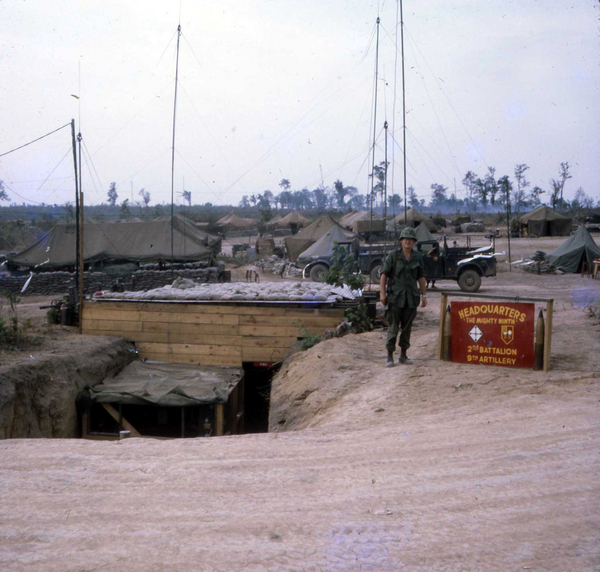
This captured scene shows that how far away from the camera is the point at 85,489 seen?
383 centimetres

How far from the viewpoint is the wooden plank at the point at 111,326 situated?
42.3 feet

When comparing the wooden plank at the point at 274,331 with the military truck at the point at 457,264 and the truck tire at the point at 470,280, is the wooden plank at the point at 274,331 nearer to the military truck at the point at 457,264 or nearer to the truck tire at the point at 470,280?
the military truck at the point at 457,264

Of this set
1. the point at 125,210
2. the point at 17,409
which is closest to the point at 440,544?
the point at 17,409

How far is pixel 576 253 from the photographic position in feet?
77.3

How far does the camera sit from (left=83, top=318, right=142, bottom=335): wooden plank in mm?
12891

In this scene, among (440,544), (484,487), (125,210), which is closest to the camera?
(440,544)

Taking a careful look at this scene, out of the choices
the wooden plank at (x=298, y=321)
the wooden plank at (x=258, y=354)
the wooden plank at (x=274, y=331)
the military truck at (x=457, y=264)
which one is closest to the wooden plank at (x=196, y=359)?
the wooden plank at (x=258, y=354)

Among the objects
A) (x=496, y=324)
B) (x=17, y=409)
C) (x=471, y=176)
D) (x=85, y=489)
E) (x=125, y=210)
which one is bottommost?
(x=17, y=409)

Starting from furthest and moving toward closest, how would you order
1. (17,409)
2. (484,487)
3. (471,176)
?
(471,176)
(17,409)
(484,487)

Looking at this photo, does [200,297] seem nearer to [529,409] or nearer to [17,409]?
[17,409]

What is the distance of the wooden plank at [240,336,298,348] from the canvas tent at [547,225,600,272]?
16265mm

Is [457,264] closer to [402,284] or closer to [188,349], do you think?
[188,349]

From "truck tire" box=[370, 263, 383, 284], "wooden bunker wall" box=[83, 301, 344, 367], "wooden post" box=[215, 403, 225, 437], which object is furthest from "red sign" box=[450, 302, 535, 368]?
"truck tire" box=[370, 263, 383, 284]

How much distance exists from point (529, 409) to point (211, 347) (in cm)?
826
